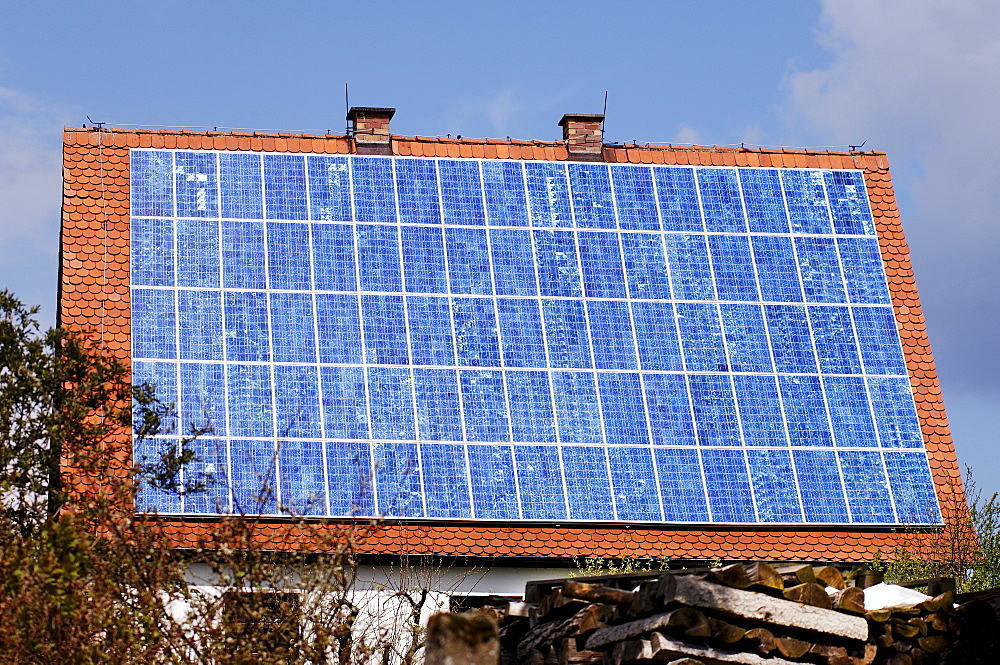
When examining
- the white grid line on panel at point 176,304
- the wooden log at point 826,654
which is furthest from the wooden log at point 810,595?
the white grid line on panel at point 176,304

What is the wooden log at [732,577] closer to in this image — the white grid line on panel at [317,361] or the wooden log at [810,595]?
the wooden log at [810,595]

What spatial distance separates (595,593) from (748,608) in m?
1.73

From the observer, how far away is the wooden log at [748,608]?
12.1 metres

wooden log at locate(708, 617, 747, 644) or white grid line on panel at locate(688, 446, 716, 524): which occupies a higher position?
white grid line on panel at locate(688, 446, 716, 524)

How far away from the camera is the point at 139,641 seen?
1188 centimetres

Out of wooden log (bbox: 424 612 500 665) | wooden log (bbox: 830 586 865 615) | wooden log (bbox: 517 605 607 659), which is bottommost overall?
wooden log (bbox: 424 612 500 665)

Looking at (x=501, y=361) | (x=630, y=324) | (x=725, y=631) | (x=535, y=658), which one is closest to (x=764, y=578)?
(x=725, y=631)

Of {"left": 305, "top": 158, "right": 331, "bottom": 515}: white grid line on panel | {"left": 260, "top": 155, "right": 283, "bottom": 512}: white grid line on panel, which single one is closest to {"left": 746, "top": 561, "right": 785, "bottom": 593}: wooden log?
{"left": 260, "top": 155, "right": 283, "bottom": 512}: white grid line on panel

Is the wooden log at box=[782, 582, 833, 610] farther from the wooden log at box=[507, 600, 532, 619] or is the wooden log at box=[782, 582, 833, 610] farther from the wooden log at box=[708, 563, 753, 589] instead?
the wooden log at box=[507, 600, 532, 619]

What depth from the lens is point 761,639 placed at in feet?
39.9

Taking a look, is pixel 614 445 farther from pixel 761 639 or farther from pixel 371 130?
pixel 761 639

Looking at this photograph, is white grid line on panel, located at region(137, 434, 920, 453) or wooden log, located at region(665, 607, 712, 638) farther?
white grid line on panel, located at region(137, 434, 920, 453)

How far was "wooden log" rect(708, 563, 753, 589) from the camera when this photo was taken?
12.1 metres

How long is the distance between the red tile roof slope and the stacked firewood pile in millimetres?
6559
